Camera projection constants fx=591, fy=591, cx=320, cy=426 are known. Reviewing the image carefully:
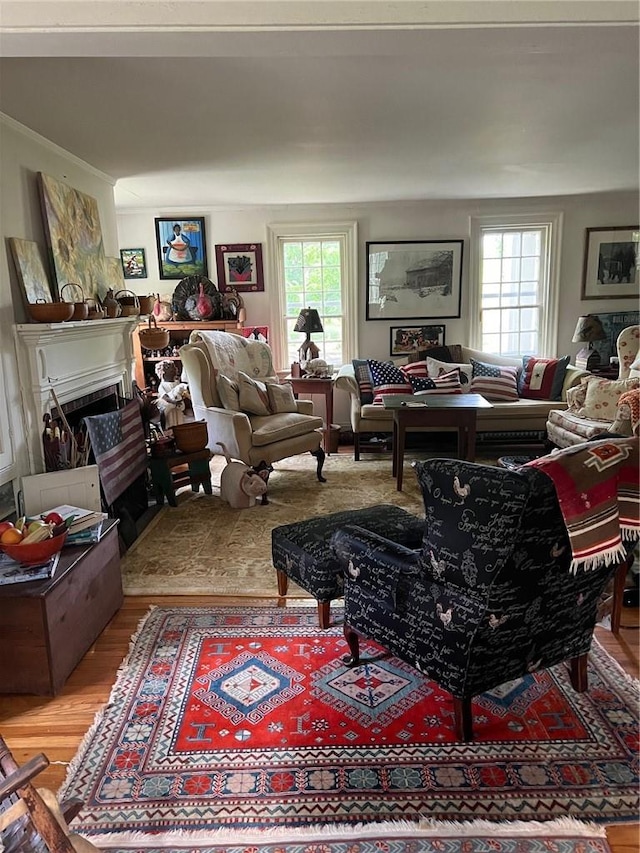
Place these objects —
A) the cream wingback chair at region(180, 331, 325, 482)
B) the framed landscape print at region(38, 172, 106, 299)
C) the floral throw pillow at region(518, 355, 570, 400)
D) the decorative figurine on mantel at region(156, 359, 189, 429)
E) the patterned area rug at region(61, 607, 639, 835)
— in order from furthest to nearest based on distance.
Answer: the floral throw pillow at region(518, 355, 570, 400), the decorative figurine on mantel at region(156, 359, 189, 429), the cream wingback chair at region(180, 331, 325, 482), the framed landscape print at region(38, 172, 106, 299), the patterned area rug at region(61, 607, 639, 835)

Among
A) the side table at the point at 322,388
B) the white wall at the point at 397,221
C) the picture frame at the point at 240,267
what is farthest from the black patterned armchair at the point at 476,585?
the white wall at the point at 397,221

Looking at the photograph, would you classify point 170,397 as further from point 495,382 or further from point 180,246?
point 495,382

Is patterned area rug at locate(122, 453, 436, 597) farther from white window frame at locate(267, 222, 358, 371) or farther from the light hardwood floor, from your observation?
white window frame at locate(267, 222, 358, 371)

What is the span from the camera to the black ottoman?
2.47 metres

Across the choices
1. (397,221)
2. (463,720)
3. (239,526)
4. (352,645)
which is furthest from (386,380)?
(463,720)

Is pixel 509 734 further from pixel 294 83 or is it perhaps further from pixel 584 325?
pixel 584 325

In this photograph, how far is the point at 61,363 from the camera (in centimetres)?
342

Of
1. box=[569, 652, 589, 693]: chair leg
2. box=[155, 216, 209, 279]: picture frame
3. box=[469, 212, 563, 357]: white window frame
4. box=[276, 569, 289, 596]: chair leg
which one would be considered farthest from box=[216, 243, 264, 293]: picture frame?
box=[569, 652, 589, 693]: chair leg

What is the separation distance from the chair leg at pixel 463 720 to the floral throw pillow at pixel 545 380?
13.7 feet

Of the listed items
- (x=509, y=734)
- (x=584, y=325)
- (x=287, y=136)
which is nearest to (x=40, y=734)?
(x=509, y=734)

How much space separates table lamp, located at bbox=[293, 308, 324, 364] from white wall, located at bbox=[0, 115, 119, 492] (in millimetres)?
2694

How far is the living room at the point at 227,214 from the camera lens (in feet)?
6.98

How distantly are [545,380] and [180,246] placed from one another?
3.88 m

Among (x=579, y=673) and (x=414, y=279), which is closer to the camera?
(x=579, y=673)
